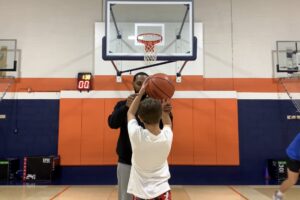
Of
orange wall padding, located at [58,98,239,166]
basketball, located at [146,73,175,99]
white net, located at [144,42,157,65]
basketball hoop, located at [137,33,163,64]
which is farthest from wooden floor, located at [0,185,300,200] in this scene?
basketball, located at [146,73,175,99]

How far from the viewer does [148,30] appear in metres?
7.46

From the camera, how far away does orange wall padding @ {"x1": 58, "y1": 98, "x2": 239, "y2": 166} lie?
26.8 ft

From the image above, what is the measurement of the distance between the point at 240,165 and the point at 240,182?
42 cm

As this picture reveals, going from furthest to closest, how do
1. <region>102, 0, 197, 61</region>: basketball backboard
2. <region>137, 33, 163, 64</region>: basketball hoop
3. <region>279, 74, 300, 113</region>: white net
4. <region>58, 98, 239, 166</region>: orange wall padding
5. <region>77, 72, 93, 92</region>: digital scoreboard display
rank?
<region>279, 74, 300, 113</region>: white net → <region>77, 72, 93, 92</region>: digital scoreboard display → <region>58, 98, 239, 166</region>: orange wall padding → <region>137, 33, 163, 64</region>: basketball hoop → <region>102, 0, 197, 61</region>: basketball backboard

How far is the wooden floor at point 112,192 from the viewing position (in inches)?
243

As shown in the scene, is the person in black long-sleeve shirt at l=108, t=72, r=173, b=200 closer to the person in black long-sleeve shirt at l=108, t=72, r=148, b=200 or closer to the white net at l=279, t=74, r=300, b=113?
the person in black long-sleeve shirt at l=108, t=72, r=148, b=200

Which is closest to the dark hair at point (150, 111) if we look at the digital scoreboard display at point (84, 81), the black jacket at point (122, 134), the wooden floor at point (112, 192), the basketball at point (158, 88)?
Result: the basketball at point (158, 88)

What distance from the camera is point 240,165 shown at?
8.28m

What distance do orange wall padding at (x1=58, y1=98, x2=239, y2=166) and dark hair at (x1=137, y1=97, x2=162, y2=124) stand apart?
19.3 ft

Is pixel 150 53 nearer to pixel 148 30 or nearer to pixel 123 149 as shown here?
pixel 148 30

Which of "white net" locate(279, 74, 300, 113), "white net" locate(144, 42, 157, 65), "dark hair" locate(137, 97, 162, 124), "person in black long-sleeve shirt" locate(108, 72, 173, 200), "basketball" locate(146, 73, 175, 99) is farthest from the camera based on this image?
"white net" locate(279, 74, 300, 113)

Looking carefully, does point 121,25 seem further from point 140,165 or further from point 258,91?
point 140,165

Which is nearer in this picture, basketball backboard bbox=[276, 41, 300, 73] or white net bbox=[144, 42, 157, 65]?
white net bbox=[144, 42, 157, 65]

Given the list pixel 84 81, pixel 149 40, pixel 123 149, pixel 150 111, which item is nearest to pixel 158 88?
pixel 150 111
